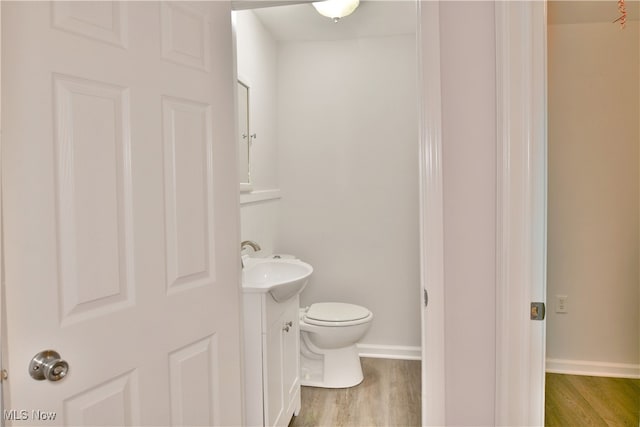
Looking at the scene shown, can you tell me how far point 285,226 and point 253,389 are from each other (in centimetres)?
168

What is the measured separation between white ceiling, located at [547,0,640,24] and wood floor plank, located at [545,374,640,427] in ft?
7.14

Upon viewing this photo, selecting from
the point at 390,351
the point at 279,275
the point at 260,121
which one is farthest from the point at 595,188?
the point at 260,121

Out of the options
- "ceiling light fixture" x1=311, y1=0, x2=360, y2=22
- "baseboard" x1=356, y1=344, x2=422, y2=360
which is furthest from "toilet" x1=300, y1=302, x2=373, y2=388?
"ceiling light fixture" x1=311, y1=0, x2=360, y2=22

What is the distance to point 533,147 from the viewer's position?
1.30 meters

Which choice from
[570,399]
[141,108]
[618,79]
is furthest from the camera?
[618,79]

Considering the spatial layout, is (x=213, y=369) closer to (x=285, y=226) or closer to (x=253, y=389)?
(x=253, y=389)

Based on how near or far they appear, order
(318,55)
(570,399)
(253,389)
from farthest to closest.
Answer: (318,55)
(570,399)
(253,389)

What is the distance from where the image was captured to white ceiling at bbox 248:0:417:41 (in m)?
2.74

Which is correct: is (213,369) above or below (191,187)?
below

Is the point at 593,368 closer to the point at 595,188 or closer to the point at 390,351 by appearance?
the point at 595,188

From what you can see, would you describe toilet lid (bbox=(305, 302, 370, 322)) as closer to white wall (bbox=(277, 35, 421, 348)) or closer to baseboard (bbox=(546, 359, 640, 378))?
white wall (bbox=(277, 35, 421, 348))

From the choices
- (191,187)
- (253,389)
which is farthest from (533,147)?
(253,389)

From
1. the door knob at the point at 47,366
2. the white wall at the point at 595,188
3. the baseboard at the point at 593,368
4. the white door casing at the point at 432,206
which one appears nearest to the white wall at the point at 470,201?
the white door casing at the point at 432,206

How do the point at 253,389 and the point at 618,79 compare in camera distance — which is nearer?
the point at 253,389
